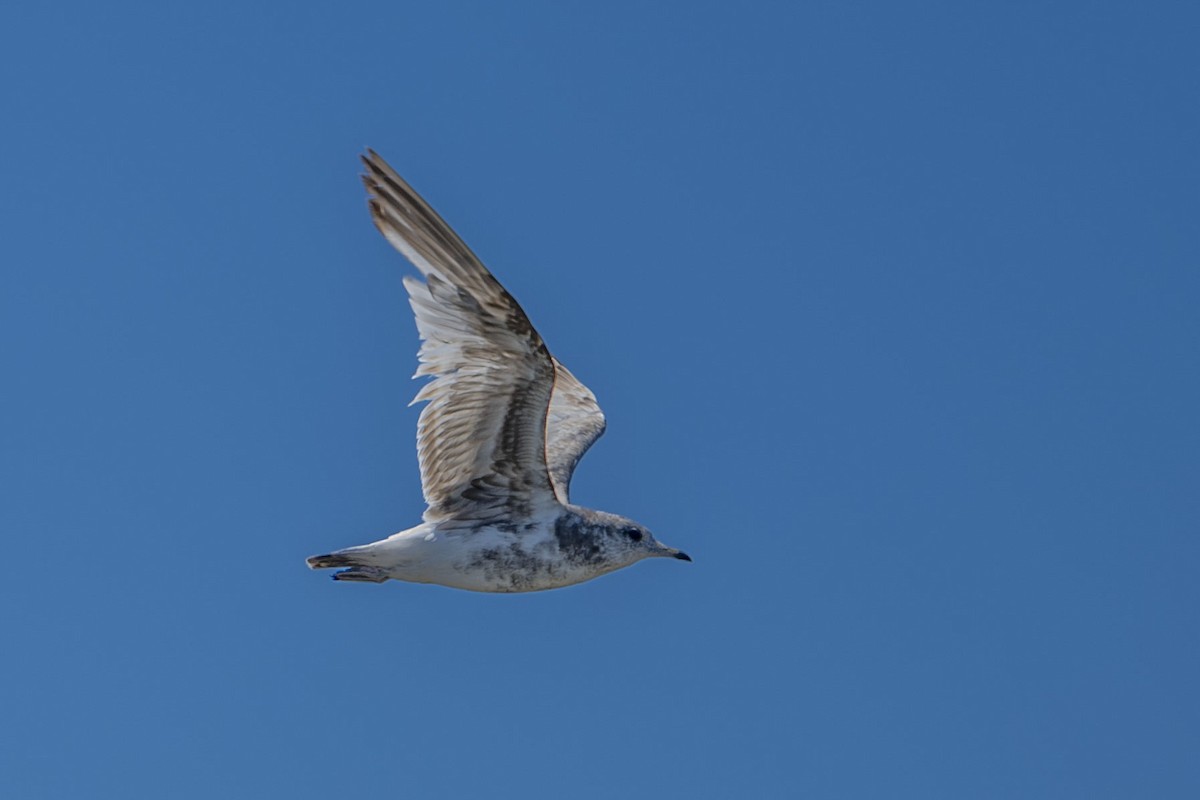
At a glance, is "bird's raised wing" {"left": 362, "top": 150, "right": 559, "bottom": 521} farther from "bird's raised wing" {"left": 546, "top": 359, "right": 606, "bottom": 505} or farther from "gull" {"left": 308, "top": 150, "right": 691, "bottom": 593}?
"bird's raised wing" {"left": 546, "top": 359, "right": 606, "bottom": 505}

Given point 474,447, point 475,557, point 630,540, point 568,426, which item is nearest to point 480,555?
point 475,557

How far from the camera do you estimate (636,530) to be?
78.5ft

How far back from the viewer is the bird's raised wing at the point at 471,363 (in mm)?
22125

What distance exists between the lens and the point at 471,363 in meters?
22.4

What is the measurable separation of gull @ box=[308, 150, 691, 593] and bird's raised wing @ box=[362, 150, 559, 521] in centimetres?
1

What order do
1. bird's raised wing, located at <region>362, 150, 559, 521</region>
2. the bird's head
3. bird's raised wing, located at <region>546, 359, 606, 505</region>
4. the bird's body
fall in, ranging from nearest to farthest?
bird's raised wing, located at <region>362, 150, 559, 521</region>
the bird's body
the bird's head
bird's raised wing, located at <region>546, 359, 606, 505</region>

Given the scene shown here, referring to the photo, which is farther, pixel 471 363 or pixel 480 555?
pixel 480 555

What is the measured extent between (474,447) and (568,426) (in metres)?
5.04

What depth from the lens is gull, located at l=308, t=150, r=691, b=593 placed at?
22188 mm

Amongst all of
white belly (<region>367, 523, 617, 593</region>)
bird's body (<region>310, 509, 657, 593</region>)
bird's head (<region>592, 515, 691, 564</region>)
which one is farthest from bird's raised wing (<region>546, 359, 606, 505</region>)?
white belly (<region>367, 523, 617, 593</region>)

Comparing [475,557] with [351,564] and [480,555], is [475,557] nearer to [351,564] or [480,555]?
[480,555]

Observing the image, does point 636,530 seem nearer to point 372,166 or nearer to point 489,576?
point 489,576

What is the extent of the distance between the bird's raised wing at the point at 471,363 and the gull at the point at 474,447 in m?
0.01

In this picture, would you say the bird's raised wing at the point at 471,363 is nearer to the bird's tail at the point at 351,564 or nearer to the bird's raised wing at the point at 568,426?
the bird's tail at the point at 351,564
